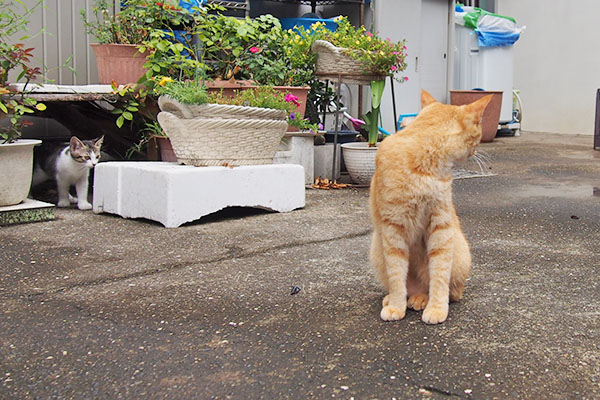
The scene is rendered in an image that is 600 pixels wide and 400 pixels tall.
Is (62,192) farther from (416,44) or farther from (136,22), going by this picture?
(416,44)

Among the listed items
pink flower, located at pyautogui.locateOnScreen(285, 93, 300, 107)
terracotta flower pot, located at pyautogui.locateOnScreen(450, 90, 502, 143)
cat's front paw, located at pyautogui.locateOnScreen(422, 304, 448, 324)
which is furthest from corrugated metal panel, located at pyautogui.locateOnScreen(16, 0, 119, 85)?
terracotta flower pot, located at pyautogui.locateOnScreen(450, 90, 502, 143)

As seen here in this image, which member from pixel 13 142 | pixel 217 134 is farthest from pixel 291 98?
pixel 13 142

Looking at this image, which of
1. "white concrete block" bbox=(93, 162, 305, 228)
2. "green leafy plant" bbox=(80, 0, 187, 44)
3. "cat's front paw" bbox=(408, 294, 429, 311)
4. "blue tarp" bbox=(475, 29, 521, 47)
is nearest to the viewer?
"cat's front paw" bbox=(408, 294, 429, 311)

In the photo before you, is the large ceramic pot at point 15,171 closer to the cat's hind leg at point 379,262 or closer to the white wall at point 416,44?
the cat's hind leg at point 379,262

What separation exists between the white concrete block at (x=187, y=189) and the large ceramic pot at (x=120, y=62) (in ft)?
3.01

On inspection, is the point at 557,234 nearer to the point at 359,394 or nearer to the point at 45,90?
the point at 359,394

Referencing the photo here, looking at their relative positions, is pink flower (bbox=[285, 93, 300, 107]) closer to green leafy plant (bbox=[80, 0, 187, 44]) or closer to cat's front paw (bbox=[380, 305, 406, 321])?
green leafy plant (bbox=[80, 0, 187, 44])

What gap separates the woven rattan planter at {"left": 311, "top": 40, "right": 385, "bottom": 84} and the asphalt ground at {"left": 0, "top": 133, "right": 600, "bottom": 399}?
1586mm

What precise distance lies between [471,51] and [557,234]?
608 centimetres

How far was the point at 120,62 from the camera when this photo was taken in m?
5.01

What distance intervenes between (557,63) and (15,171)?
8630 millimetres

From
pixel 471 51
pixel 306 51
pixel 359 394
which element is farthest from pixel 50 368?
pixel 471 51

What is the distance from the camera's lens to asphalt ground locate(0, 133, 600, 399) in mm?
1938

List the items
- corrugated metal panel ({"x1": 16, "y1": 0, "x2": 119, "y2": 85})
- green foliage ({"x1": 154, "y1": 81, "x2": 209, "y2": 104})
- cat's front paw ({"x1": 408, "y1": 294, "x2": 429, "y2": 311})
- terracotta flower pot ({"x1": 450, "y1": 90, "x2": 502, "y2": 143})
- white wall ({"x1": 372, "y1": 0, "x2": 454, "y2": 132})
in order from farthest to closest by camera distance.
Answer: terracotta flower pot ({"x1": 450, "y1": 90, "x2": 502, "y2": 143}) < white wall ({"x1": 372, "y1": 0, "x2": 454, "y2": 132}) < corrugated metal panel ({"x1": 16, "y1": 0, "x2": 119, "y2": 85}) < green foliage ({"x1": 154, "y1": 81, "x2": 209, "y2": 104}) < cat's front paw ({"x1": 408, "y1": 294, "x2": 429, "y2": 311})
